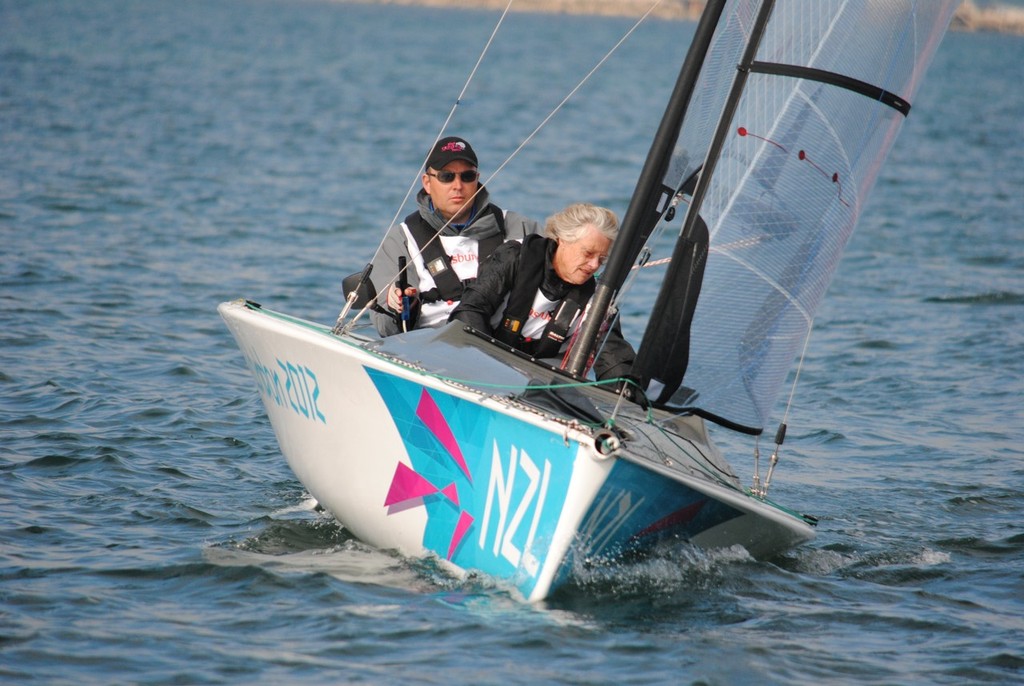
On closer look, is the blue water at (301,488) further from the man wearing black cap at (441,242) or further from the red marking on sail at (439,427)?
the man wearing black cap at (441,242)

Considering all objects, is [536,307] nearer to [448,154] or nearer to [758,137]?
[448,154]

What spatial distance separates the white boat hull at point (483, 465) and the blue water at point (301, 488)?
0.57 feet

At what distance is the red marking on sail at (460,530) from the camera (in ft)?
13.4

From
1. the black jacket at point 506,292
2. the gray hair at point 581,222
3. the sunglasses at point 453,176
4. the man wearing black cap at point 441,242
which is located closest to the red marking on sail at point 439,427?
the black jacket at point 506,292

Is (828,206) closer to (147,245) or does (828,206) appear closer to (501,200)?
(147,245)

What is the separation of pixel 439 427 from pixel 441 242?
1375 millimetres

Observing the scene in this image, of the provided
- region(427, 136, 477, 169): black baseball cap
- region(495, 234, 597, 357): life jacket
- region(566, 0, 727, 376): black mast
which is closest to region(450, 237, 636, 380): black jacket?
region(495, 234, 597, 357): life jacket

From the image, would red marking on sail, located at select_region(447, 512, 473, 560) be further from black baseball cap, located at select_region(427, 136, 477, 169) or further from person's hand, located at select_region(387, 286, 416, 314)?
black baseball cap, located at select_region(427, 136, 477, 169)

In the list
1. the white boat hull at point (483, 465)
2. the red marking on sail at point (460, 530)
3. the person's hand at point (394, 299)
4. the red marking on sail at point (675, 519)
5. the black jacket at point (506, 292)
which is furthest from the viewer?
the person's hand at point (394, 299)

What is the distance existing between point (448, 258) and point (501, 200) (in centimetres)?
899

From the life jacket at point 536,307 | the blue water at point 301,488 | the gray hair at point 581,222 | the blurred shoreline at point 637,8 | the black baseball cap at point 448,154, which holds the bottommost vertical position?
the blue water at point 301,488

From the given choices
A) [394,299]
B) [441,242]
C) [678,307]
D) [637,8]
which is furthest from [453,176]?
[637,8]

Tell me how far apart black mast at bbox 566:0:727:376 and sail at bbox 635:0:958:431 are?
0.15 m

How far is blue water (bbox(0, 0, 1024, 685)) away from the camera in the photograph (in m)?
3.86
